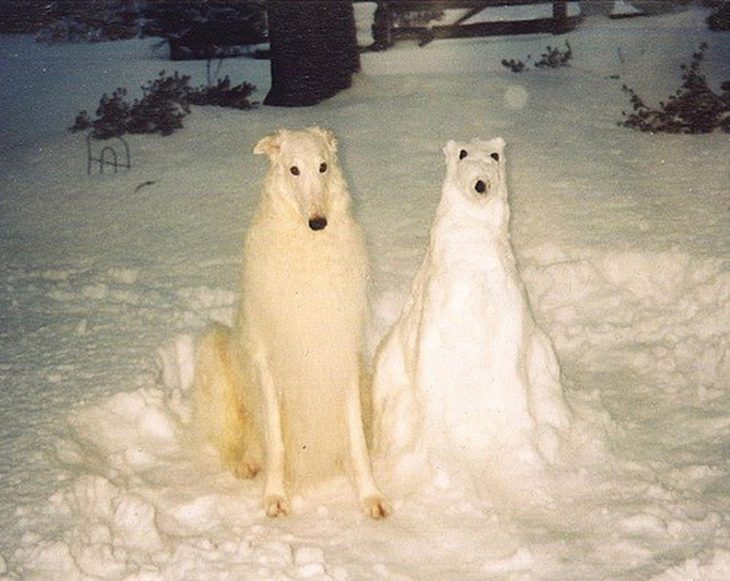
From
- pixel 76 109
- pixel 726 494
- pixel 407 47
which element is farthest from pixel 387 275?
pixel 407 47

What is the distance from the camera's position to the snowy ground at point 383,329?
3.57 metres

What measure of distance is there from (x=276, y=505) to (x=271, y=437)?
346 millimetres

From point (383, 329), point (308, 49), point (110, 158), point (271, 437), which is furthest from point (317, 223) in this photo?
point (308, 49)

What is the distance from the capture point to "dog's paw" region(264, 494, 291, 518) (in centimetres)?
398

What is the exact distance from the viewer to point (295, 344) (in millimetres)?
4070

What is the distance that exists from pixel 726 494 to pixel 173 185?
256 inches

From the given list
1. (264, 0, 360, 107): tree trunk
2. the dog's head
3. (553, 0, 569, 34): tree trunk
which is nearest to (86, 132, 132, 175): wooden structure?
(264, 0, 360, 107): tree trunk

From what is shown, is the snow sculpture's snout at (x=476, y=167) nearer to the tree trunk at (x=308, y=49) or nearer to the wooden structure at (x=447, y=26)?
the tree trunk at (x=308, y=49)

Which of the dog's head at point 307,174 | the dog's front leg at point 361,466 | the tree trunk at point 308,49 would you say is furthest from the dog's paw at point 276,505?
the tree trunk at point 308,49

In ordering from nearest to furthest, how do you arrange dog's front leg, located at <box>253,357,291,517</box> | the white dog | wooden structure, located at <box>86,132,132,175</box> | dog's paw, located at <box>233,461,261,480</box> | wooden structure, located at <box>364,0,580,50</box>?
1. the white dog
2. dog's front leg, located at <box>253,357,291,517</box>
3. dog's paw, located at <box>233,461,261,480</box>
4. wooden structure, located at <box>86,132,132,175</box>
5. wooden structure, located at <box>364,0,580,50</box>

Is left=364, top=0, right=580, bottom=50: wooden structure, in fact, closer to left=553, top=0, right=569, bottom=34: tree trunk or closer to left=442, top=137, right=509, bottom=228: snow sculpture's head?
left=553, top=0, right=569, bottom=34: tree trunk

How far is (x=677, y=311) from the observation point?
5.58m

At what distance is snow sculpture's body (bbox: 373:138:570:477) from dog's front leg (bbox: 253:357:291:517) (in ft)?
1.92

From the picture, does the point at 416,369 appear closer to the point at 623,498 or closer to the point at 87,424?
the point at 623,498
